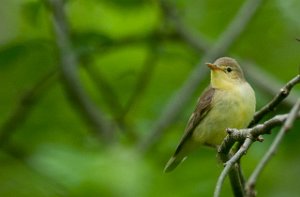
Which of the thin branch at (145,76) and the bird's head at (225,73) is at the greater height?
the thin branch at (145,76)

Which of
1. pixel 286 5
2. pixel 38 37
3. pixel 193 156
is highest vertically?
pixel 38 37

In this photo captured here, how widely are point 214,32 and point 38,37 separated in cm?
250

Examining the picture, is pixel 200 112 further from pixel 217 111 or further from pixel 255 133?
pixel 255 133

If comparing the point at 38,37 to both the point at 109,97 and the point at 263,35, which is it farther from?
the point at 263,35

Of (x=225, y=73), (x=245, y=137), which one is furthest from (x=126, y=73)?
(x=245, y=137)

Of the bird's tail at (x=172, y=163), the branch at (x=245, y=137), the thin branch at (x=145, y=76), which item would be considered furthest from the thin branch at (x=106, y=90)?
the branch at (x=245, y=137)

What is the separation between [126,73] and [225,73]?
2.79m

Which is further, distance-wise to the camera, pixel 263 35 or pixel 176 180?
pixel 263 35

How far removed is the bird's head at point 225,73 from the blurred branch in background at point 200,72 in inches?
59.8

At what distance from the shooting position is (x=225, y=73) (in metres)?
7.21

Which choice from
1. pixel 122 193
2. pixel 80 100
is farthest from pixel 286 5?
pixel 122 193

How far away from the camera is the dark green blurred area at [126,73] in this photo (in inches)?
335

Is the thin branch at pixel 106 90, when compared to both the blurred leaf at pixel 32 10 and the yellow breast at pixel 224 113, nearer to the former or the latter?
the blurred leaf at pixel 32 10

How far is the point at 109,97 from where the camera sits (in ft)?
32.8
